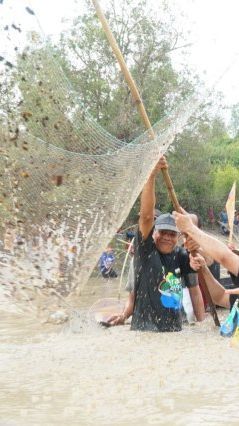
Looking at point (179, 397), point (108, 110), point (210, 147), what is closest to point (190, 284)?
point (179, 397)

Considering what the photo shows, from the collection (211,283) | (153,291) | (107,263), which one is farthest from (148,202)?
(107,263)

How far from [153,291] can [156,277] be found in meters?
0.11

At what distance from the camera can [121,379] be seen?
169 inches

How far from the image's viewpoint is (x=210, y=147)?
2155 centimetres

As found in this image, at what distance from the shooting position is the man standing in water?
489 centimetres

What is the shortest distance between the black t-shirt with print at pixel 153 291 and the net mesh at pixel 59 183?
310mm

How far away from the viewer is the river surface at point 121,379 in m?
3.70

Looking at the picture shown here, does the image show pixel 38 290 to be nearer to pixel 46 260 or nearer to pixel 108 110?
pixel 46 260

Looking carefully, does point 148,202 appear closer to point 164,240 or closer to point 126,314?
point 164,240

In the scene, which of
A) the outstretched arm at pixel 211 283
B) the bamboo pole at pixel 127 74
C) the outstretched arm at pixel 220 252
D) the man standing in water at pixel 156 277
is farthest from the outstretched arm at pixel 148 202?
the outstretched arm at pixel 220 252

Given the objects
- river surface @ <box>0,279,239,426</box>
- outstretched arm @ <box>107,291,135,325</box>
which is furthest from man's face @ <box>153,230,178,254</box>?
river surface @ <box>0,279,239,426</box>

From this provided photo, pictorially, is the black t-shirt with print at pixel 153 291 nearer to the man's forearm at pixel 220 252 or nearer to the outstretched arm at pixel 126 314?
the outstretched arm at pixel 126 314

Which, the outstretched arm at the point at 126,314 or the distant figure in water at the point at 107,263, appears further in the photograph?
the distant figure in water at the point at 107,263

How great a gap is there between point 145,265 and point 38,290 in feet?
2.74
